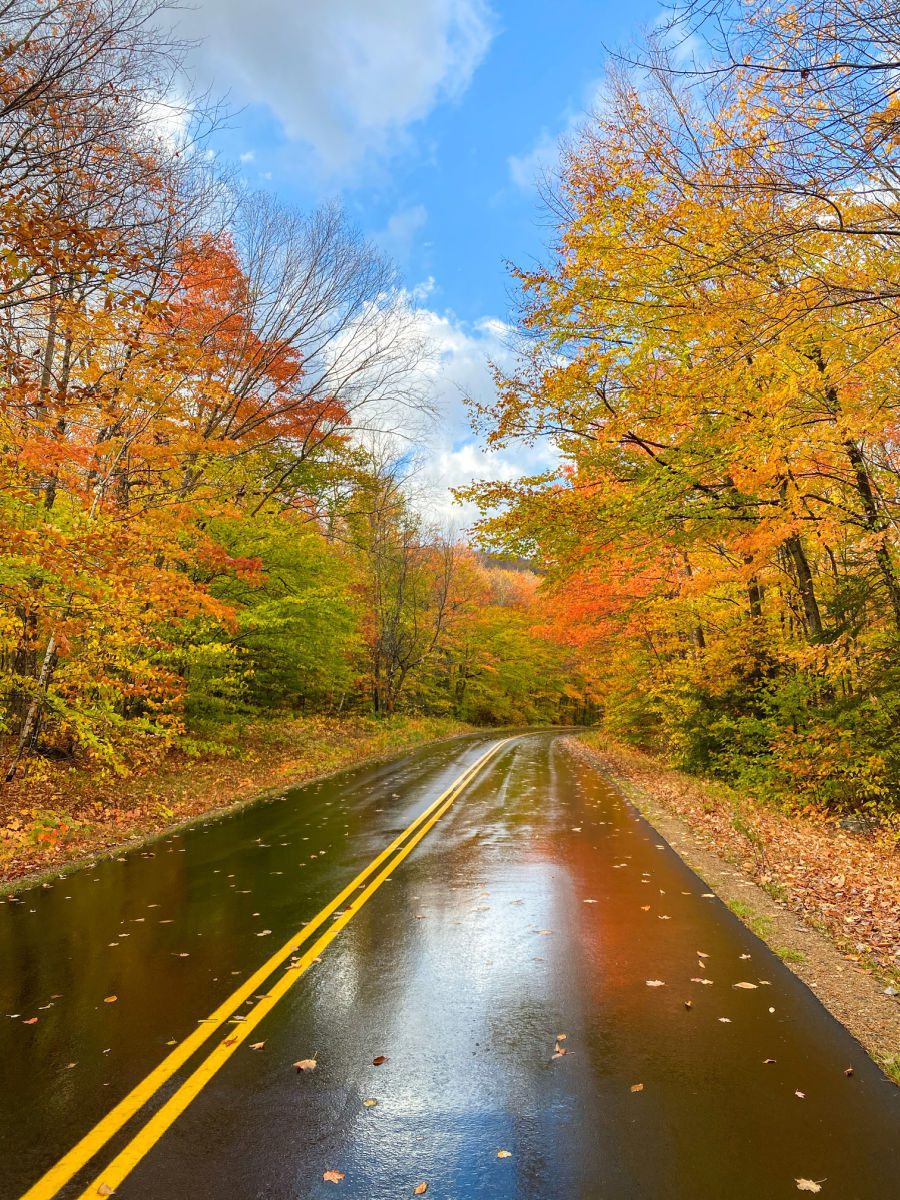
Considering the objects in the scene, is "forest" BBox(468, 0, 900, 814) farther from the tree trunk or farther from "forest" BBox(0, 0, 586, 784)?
"forest" BBox(0, 0, 586, 784)

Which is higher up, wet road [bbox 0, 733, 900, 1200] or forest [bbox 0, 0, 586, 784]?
forest [bbox 0, 0, 586, 784]

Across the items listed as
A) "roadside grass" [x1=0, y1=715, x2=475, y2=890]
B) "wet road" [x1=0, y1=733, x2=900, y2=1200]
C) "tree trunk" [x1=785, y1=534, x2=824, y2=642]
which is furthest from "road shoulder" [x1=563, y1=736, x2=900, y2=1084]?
"roadside grass" [x1=0, y1=715, x2=475, y2=890]

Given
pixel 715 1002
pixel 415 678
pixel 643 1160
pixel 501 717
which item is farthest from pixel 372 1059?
pixel 501 717

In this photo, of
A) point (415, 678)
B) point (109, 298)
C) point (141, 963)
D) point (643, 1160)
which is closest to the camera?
point (643, 1160)

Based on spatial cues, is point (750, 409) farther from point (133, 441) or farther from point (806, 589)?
point (133, 441)

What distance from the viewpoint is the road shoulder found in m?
4.25

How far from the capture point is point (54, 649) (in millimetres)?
10781

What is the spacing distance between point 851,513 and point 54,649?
489 inches

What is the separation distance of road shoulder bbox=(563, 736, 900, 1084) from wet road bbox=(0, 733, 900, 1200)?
173 mm

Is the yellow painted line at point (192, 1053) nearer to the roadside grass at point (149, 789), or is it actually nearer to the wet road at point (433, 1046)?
the wet road at point (433, 1046)

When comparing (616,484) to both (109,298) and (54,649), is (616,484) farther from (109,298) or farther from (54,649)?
(54,649)

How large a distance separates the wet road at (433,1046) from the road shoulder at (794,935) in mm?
173

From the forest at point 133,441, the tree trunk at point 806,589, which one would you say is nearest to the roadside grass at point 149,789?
the forest at point 133,441

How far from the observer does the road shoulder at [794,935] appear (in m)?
4.25
